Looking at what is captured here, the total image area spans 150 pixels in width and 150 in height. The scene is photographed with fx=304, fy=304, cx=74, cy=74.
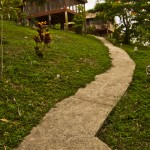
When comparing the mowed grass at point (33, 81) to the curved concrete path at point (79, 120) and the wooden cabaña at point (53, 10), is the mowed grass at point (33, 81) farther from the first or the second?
the wooden cabaña at point (53, 10)

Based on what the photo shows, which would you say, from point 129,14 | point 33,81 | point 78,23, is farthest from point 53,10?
point 33,81

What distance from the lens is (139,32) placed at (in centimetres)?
2823

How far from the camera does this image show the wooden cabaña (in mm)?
35188

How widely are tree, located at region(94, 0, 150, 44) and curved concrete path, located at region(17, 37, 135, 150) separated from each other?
16.2 meters

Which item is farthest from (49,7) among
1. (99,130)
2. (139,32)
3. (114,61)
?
(99,130)

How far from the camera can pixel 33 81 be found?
10.2 metres

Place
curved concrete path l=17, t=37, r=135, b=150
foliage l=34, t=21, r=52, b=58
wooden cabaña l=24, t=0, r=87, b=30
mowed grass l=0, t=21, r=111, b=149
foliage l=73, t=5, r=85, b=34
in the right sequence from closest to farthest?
curved concrete path l=17, t=37, r=135, b=150 → mowed grass l=0, t=21, r=111, b=149 → foliage l=34, t=21, r=52, b=58 → foliage l=73, t=5, r=85, b=34 → wooden cabaña l=24, t=0, r=87, b=30

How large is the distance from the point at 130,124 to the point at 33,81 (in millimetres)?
3872

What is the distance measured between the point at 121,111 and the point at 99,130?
1.58m

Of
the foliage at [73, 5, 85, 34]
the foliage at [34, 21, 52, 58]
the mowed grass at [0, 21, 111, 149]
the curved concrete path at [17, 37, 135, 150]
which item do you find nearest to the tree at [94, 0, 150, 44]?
the foliage at [73, 5, 85, 34]

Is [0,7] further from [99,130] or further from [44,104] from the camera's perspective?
[99,130]

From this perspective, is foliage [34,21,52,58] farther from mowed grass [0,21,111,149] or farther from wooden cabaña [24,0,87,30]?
wooden cabaña [24,0,87,30]

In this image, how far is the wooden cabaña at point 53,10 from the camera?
35.2 m

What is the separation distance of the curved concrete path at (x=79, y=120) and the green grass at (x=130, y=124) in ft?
0.73
